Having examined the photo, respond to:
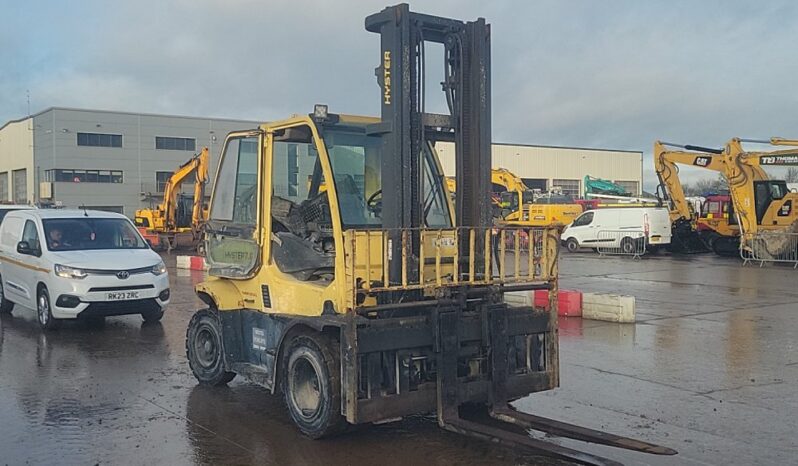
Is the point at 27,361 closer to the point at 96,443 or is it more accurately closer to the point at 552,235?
the point at 96,443

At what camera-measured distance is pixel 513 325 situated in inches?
260

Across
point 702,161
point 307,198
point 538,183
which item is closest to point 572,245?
point 702,161

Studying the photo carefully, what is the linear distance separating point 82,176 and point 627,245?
39.8 m

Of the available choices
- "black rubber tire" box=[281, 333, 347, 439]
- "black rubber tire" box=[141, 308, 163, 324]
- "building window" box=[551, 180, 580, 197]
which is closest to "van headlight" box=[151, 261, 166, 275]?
"black rubber tire" box=[141, 308, 163, 324]

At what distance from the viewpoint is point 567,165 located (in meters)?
69.8

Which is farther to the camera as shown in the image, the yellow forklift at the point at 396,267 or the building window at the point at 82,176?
the building window at the point at 82,176

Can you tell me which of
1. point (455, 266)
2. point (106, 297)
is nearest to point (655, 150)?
point (106, 297)

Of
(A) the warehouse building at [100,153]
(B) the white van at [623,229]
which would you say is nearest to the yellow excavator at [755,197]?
(B) the white van at [623,229]

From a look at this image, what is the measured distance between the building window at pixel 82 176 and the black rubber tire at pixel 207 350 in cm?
5027

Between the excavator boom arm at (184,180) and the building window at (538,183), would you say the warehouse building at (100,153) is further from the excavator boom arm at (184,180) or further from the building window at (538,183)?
the excavator boom arm at (184,180)

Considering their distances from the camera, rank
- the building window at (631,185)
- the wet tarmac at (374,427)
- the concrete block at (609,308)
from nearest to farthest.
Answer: the wet tarmac at (374,427) → the concrete block at (609,308) → the building window at (631,185)

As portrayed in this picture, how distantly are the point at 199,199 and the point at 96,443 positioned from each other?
1060 inches

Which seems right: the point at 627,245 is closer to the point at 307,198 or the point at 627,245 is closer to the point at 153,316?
A: the point at 153,316

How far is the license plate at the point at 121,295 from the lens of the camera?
1144 cm
